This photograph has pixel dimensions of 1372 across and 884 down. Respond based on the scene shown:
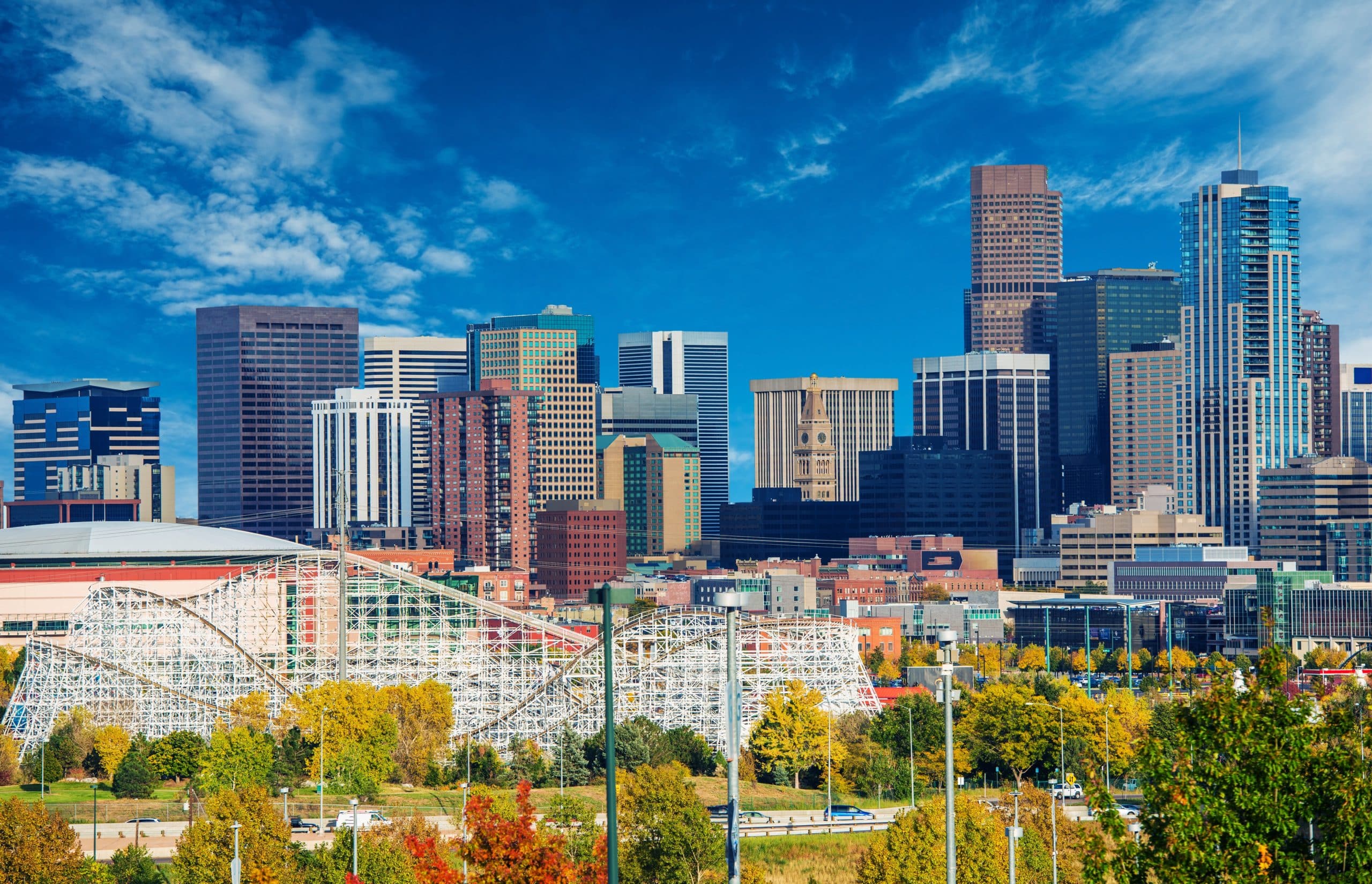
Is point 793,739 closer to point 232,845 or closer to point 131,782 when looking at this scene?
point 131,782

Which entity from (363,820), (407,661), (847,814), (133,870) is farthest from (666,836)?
(407,661)

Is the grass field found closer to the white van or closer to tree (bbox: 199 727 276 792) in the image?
the white van

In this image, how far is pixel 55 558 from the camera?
488 ft

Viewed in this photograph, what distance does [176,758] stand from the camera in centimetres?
9194

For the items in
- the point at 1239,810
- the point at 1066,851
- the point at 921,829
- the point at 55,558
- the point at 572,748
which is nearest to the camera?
the point at 1239,810

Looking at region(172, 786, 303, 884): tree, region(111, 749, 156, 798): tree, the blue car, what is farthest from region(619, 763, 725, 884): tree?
region(111, 749, 156, 798): tree

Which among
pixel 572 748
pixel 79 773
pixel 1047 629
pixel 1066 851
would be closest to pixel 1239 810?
pixel 1066 851

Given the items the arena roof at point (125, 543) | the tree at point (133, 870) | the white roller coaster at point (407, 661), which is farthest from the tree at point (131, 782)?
the arena roof at point (125, 543)

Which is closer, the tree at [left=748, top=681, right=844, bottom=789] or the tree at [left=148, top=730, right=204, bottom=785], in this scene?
the tree at [left=148, top=730, right=204, bottom=785]

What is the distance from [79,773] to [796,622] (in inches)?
1744

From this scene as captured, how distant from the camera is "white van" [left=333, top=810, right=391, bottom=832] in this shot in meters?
67.7

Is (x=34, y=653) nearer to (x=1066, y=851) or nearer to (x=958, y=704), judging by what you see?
(x=958, y=704)

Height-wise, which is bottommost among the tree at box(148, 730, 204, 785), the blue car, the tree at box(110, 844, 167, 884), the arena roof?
the blue car

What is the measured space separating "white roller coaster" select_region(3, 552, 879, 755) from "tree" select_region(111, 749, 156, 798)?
13.8 metres
